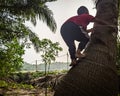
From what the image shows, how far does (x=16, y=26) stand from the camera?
10180mm

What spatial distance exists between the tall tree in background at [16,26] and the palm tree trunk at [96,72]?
2.75 m

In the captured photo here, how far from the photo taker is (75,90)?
4074 millimetres

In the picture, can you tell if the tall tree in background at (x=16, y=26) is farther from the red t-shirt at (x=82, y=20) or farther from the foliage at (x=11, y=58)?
the red t-shirt at (x=82, y=20)

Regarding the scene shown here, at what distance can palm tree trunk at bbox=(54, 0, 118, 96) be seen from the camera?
407 cm

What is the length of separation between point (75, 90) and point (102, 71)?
1.67ft

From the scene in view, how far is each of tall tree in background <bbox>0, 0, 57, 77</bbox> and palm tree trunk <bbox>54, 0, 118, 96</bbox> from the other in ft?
9.01

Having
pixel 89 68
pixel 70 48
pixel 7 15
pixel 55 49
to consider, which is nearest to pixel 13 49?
pixel 70 48

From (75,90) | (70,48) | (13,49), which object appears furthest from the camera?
(13,49)

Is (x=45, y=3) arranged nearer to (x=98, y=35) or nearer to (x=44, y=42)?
(x=44, y=42)

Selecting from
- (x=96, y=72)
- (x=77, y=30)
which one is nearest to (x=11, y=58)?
(x=77, y=30)

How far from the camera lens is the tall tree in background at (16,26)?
22.7 ft

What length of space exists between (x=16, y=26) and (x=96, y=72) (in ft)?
21.5

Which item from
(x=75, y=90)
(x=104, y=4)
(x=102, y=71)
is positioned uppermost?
(x=104, y=4)

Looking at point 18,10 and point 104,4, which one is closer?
point 104,4
